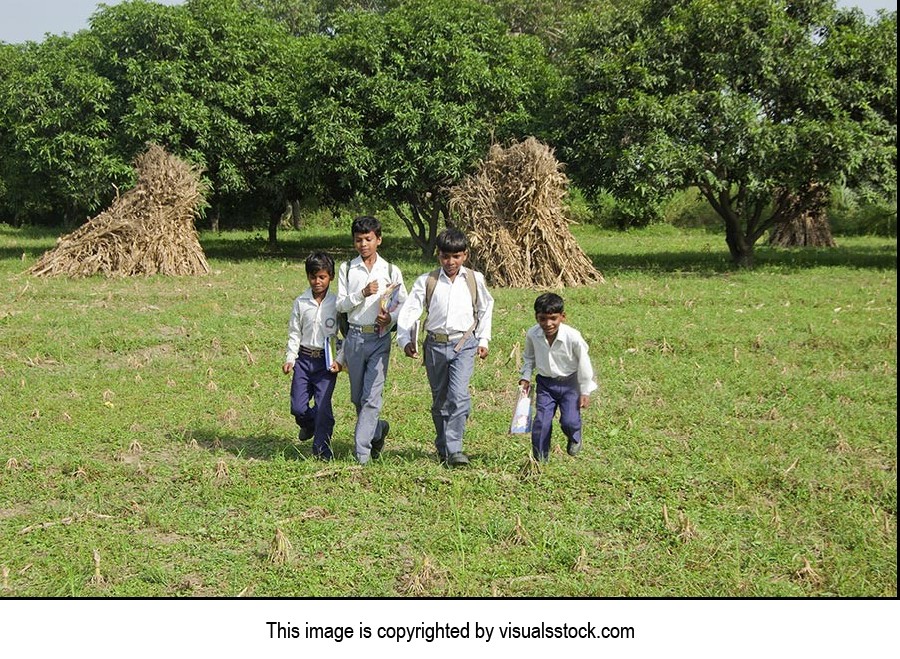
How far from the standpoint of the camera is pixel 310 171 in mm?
19281

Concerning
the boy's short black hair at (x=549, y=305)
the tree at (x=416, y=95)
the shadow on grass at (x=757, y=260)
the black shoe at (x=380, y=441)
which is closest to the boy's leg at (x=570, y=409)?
the boy's short black hair at (x=549, y=305)

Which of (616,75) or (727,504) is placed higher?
(616,75)

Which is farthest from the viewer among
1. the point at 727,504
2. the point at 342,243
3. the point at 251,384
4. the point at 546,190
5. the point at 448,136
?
the point at 342,243

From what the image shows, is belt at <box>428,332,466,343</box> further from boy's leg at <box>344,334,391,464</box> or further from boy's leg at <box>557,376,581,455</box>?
boy's leg at <box>557,376,581,455</box>

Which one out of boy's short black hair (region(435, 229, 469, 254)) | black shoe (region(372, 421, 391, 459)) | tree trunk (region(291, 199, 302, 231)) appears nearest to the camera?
boy's short black hair (region(435, 229, 469, 254))

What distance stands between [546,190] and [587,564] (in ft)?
38.7

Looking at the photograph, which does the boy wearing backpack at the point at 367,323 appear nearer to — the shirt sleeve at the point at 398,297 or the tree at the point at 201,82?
the shirt sleeve at the point at 398,297

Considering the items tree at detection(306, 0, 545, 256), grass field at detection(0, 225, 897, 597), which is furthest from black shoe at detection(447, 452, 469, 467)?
tree at detection(306, 0, 545, 256)

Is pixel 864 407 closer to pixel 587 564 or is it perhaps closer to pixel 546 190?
pixel 587 564

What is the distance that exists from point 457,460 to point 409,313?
1.00 meters

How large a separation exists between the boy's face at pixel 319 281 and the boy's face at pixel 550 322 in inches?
54.5

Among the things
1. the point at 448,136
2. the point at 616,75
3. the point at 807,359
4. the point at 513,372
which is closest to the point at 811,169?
the point at 616,75

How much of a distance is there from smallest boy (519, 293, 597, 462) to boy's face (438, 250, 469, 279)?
0.54 metres

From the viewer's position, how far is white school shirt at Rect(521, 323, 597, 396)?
18.1ft
